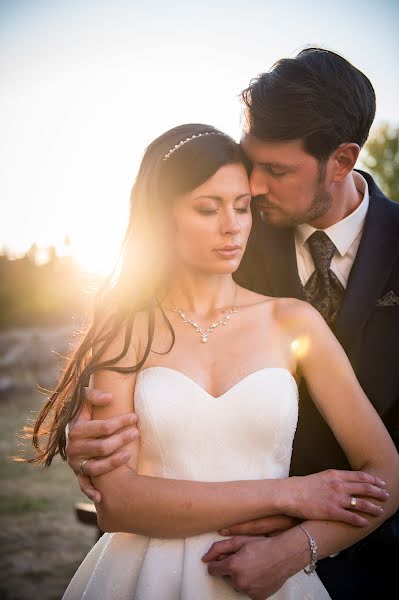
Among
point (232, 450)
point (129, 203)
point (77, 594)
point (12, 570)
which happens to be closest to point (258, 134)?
point (129, 203)

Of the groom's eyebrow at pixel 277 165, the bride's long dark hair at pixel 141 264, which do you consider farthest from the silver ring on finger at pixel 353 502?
the groom's eyebrow at pixel 277 165

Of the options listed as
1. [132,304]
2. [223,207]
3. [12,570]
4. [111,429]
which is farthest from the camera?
[12,570]

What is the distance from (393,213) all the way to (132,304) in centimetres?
158

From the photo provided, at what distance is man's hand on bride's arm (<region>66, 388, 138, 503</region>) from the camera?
2.43 metres

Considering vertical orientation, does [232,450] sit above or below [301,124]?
below

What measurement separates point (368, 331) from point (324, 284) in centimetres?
37

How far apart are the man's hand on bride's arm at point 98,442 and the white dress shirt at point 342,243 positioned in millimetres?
1412

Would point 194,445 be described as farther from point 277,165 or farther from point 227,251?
point 277,165

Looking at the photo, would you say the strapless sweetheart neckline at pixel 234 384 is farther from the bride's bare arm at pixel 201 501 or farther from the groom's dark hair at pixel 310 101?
the groom's dark hair at pixel 310 101

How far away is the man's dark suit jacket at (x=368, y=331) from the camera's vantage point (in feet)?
9.78

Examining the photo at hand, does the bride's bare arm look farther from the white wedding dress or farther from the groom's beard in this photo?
the groom's beard

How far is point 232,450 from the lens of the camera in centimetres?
255

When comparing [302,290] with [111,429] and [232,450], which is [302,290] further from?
[111,429]

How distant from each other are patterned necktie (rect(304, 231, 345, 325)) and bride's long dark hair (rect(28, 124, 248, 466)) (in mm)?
737
